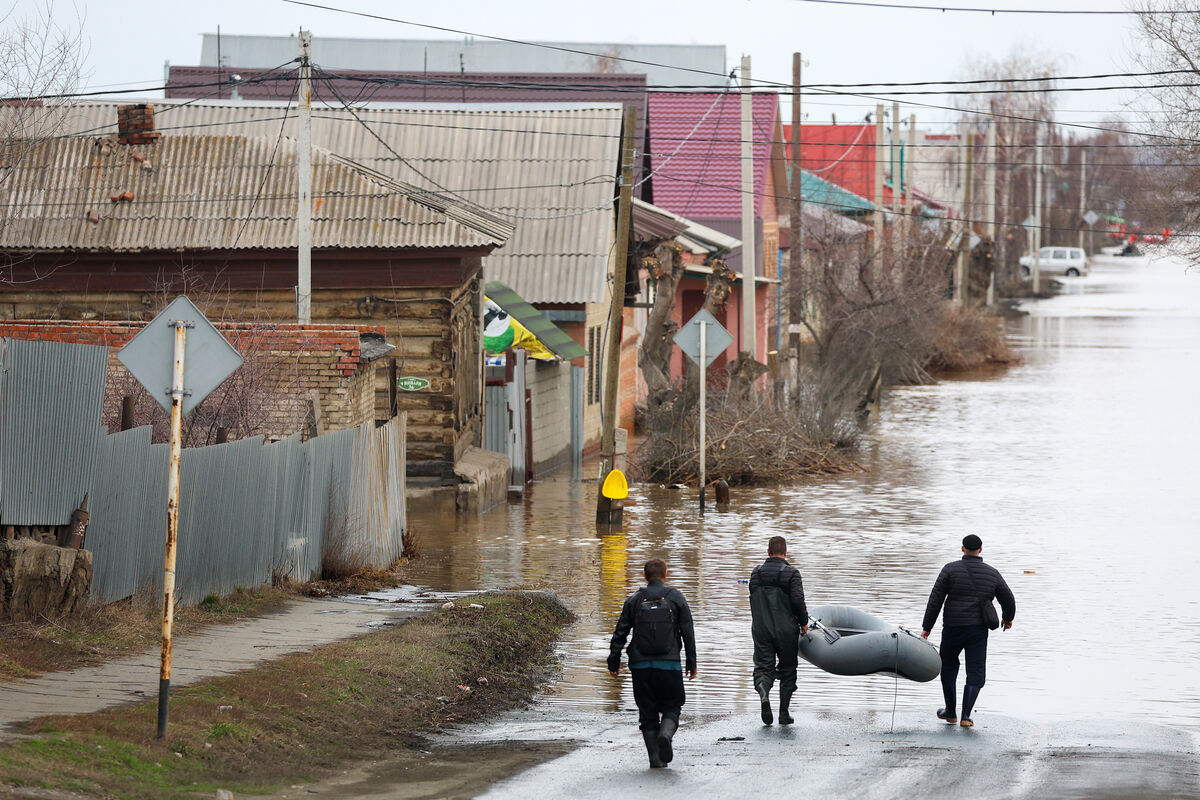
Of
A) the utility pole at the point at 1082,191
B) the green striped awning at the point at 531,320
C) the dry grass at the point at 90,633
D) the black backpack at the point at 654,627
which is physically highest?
the utility pole at the point at 1082,191

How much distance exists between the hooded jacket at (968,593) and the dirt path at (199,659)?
4.56 meters

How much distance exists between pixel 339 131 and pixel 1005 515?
15.5m

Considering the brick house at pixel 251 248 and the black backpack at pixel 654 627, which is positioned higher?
the brick house at pixel 251 248

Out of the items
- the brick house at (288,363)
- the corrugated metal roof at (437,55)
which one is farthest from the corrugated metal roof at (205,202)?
the corrugated metal roof at (437,55)

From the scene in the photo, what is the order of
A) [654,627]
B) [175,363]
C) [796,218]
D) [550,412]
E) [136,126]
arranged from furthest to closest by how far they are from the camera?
[796,218], [550,412], [136,126], [654,627], [175,363]

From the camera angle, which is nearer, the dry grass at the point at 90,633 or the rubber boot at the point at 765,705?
the dry grass at the point at 90,633

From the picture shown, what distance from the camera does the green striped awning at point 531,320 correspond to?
27.7 metres

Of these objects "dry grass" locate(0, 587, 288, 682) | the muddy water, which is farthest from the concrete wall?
"dry grass" locate(0, 587, 288, 682)

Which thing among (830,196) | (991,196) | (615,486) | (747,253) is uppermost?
(991,196)

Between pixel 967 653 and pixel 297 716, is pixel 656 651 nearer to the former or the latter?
pixel 297 716

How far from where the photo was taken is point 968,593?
36.6 ft

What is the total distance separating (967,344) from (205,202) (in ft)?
127

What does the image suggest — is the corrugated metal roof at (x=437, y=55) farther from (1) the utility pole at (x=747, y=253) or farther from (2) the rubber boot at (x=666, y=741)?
(2) the rubber boot at (x=666, y=741)

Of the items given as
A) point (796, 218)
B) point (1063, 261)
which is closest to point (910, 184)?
point (796, 218)
